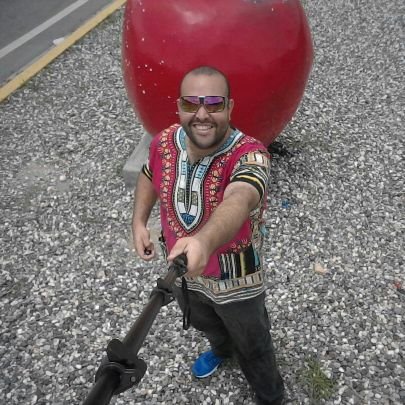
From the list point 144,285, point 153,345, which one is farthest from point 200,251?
point 144,285

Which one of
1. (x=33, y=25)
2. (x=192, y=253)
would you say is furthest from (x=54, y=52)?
(x=192, y=253)

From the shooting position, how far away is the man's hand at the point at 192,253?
1270 mm

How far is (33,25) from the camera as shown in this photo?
735cm

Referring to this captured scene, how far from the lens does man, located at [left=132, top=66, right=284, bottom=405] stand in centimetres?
158

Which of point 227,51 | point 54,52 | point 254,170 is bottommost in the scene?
point 254,170

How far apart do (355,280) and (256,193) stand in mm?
1869

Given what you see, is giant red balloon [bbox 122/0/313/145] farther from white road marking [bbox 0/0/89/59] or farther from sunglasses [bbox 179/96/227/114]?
white road marking [bbox 0/0/89/59]

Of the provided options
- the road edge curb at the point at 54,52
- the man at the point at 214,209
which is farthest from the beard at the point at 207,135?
Result: the road edge curb at the point at 54,52

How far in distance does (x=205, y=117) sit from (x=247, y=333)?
99 cm

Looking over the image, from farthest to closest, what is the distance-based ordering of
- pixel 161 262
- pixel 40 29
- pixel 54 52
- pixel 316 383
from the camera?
Answer: pixel 40 29 < pixel 54 52 < pixel 161 262 < pixel 316 383

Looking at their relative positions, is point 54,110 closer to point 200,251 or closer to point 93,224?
point 93,224

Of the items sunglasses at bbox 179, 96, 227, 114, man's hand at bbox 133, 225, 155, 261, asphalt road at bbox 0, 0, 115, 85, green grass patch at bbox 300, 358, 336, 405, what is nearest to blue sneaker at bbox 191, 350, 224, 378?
green grass patch at bbox 300, 358, 336, 405

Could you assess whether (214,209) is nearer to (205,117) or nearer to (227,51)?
(205,117)

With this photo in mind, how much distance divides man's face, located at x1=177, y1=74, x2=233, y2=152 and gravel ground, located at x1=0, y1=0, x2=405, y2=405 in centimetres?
155
